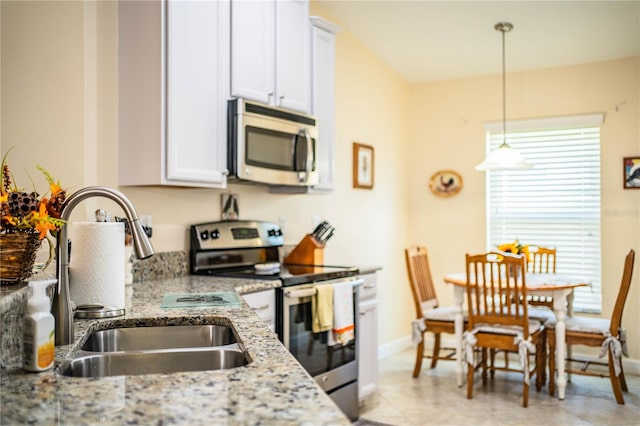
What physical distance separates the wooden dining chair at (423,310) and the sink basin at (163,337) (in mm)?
3046

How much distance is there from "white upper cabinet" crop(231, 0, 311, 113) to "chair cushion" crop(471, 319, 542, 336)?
1865mm

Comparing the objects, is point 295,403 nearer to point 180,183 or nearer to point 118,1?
point 180,183

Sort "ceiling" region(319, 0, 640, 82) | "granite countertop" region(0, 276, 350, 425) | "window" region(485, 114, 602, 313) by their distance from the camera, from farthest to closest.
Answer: "window" region(485, 114, 602, 313) → "ceiling" region(319, 0, 640, 82) → "granite countertop" region(0, 276, 350, 425)

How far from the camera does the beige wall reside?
110 inches

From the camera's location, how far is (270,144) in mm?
3492

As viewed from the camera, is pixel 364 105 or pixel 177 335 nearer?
pixel 177 335

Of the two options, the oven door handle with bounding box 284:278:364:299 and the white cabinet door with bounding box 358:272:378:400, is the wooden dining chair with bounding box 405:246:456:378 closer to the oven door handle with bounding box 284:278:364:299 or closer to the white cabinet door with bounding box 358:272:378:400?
the white cabinet door with bounding box 358:272:378:400

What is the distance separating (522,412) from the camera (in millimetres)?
3902

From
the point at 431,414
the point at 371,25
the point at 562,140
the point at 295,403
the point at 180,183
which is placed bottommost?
the point at 431,414

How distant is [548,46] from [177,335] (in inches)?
163

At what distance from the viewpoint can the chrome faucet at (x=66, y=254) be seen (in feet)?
4.92

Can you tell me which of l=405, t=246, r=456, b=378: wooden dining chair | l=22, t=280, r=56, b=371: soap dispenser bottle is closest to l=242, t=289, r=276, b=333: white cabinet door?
l=22, t=280, r=56, b=371: soap dispenser bottle

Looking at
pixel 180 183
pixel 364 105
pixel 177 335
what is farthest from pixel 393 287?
pixel 177 335

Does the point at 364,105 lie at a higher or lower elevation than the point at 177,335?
higher
